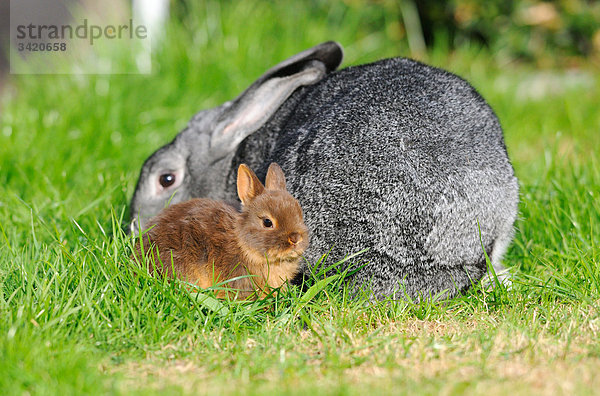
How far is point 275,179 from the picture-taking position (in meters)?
3.56

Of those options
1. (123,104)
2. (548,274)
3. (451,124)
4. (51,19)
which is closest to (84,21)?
(51,19)

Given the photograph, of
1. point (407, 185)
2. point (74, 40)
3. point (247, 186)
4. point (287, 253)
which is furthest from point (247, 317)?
point (74, 40)

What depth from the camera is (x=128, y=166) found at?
18.6 feet

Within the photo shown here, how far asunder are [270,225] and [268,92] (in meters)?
1.69

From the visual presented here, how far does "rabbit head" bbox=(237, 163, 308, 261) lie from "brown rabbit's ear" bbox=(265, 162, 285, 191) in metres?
0.07

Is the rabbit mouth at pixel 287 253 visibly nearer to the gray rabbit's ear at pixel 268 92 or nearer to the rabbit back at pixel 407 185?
the rabbit back at pixel 407 185

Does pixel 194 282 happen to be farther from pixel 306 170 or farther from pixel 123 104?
pixel 123 104

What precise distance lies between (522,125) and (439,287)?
159 inches

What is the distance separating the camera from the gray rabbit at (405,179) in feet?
11.4

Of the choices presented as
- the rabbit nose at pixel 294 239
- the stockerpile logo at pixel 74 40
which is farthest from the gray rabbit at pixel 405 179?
the stockerpile logo at pixel 74 40

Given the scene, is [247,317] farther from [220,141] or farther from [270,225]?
[220,141]

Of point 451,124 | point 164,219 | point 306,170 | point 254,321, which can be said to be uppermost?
point 451,124

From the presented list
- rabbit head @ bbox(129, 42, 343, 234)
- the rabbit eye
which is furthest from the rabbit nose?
the rabbit eye

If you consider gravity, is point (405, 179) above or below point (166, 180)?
above
